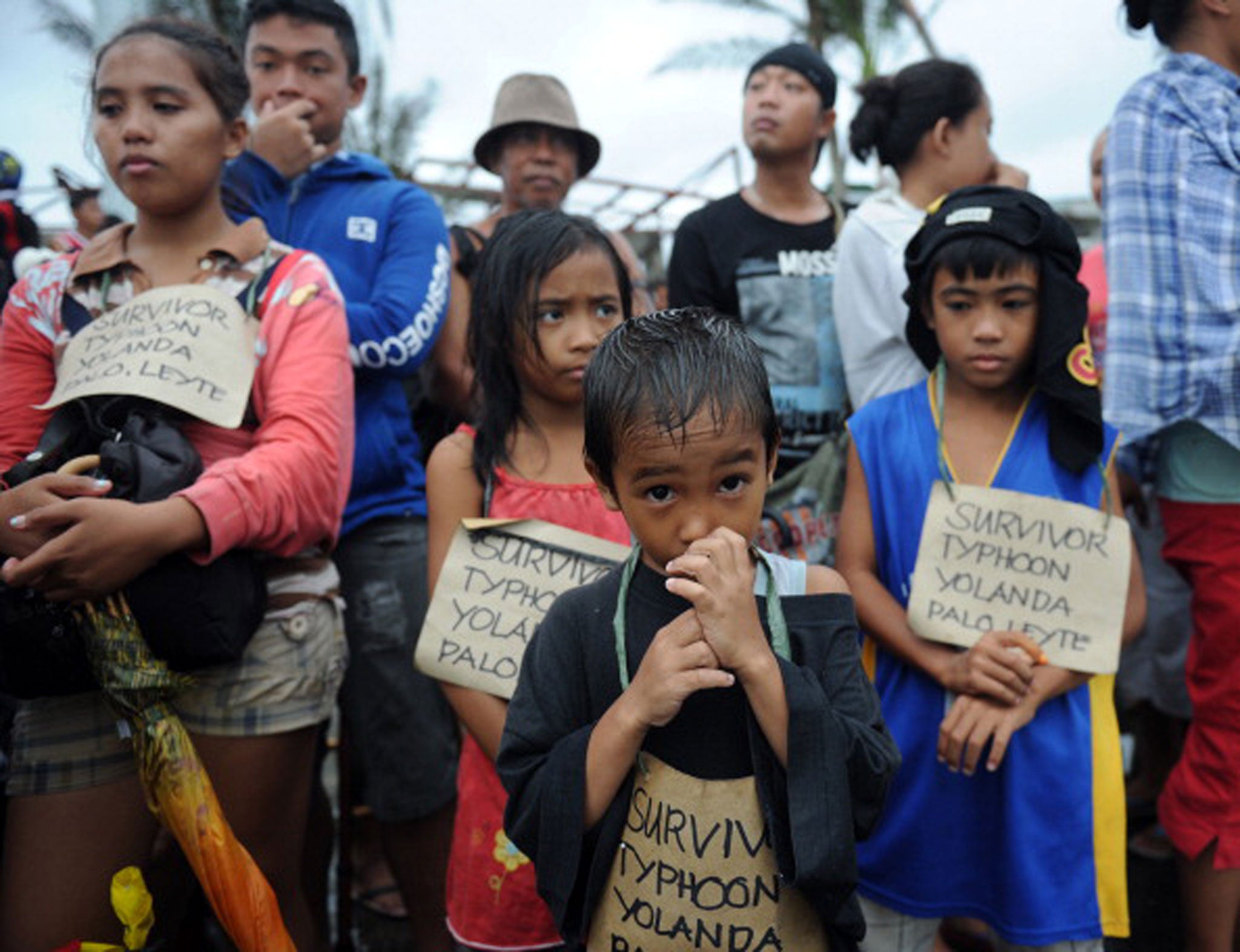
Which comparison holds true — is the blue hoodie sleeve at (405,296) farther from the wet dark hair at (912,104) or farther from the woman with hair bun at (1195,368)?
the woman with hair bun at (1195,368)

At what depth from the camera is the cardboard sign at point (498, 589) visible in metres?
1.79

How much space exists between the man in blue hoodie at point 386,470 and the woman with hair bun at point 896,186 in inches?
42.5

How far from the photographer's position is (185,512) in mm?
1584

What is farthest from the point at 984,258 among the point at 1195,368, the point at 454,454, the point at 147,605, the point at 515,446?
the point at 147,605

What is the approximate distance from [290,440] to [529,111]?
197 cm

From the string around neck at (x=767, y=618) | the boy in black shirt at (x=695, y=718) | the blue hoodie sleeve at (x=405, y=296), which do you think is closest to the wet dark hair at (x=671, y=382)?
the boy in black shirt at (x=695, y=718)

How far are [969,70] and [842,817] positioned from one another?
2415 mm

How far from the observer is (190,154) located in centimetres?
191

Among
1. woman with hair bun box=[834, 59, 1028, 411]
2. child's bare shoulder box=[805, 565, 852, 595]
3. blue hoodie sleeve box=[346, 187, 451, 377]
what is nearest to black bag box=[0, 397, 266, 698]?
blue hoodie sleeve box=[346, 187, 451, 377]

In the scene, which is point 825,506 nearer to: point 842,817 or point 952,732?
point 952,732

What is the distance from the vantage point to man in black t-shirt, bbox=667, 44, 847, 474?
8.95ft

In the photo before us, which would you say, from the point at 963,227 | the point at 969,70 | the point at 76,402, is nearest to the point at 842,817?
the point at 963,227

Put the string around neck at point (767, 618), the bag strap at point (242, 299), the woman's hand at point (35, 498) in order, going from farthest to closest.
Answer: the bag strap at point (242, 299) < the woman's hand at point (35, 498) < the string around neck at point (767, 618)

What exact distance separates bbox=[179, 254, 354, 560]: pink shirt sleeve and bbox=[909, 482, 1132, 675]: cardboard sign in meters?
1.18
